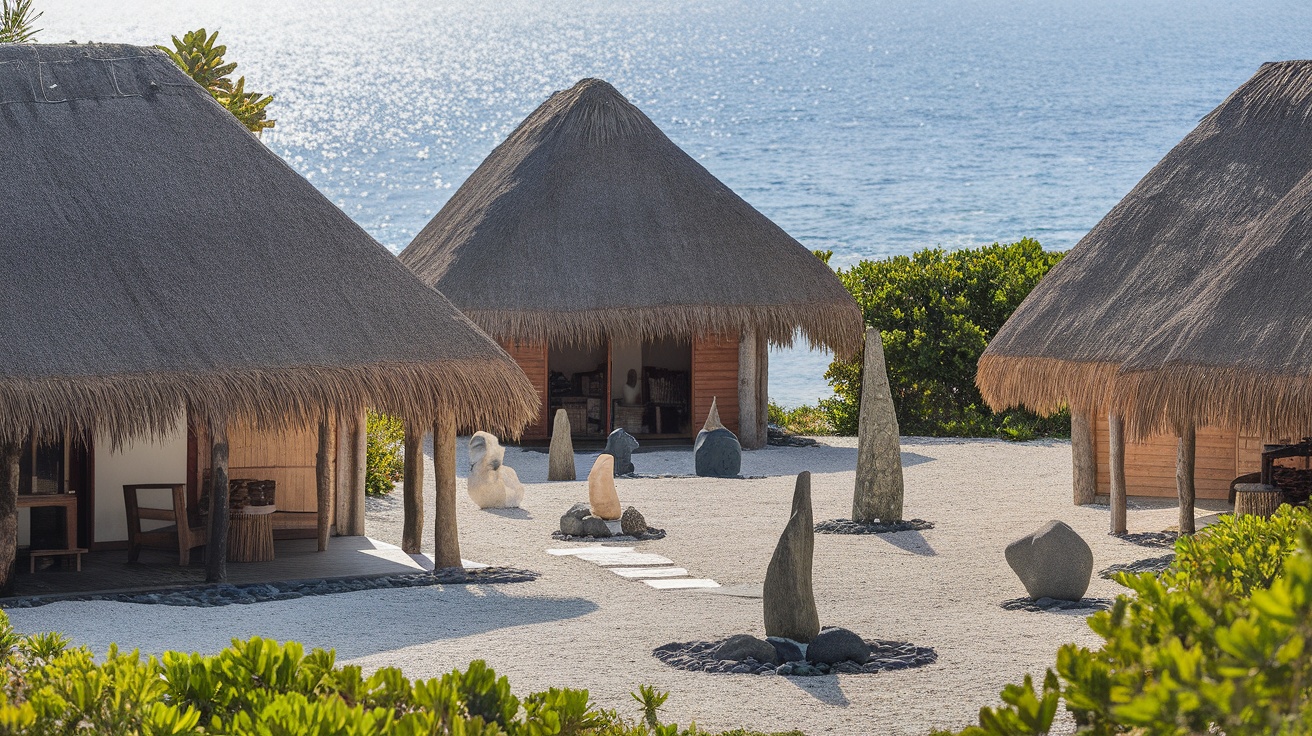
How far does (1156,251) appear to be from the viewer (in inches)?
518

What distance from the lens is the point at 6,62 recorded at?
1093 centimetres

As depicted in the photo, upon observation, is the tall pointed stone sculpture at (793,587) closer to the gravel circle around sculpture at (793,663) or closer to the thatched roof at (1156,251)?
the gravel circle around sculpture at (793,663)

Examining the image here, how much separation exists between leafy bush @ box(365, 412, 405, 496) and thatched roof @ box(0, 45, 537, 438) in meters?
4.37

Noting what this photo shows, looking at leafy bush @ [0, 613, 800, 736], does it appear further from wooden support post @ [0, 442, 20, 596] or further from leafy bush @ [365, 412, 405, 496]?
leafy bush @ [365, 412, 405, 496]

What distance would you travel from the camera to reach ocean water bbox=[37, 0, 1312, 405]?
6331 cm

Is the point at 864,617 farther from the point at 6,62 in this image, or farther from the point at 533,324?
the point at 533,324

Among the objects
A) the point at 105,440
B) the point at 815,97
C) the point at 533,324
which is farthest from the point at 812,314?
the point at 815,97

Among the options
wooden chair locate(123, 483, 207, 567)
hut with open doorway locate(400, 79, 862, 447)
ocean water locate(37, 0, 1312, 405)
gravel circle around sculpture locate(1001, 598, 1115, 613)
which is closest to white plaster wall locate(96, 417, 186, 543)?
wooden chair locate(123, 483, 207, 567)

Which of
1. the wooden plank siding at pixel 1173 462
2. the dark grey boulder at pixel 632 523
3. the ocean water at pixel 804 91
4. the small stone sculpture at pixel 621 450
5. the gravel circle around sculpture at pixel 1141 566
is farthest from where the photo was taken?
the ocean water at pixel 804 91

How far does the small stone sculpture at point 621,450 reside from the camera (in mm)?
16719

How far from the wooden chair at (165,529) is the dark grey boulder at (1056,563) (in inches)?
226

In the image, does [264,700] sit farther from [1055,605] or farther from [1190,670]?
[1055,605]

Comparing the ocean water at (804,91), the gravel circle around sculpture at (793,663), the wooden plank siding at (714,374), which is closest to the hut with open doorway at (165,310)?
the gravel circle around sculpture at (793,663)

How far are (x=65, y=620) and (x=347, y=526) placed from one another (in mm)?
3880
